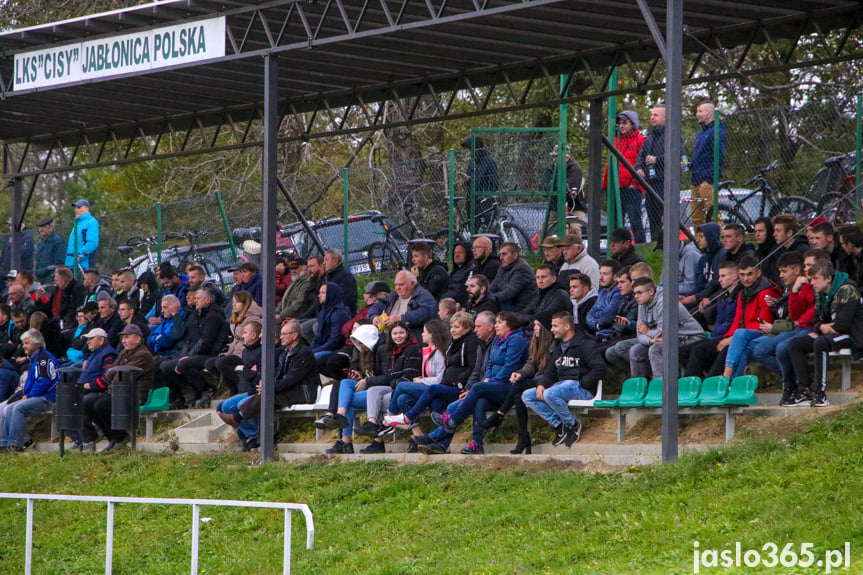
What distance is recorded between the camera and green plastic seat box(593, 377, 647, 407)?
41.3 feet

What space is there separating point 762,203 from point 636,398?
23.9ft

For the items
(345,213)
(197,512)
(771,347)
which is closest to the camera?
(197,512)

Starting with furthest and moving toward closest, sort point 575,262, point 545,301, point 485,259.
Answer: point 485,259, point 575,262, point 545,301

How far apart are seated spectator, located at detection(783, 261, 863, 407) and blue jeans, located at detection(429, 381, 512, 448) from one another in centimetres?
278

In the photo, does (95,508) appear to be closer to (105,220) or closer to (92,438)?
(92,438)

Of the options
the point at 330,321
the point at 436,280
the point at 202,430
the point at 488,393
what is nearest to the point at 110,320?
the point at 202,430

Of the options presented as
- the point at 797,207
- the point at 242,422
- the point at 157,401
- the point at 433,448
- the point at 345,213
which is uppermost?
the point at 345,213

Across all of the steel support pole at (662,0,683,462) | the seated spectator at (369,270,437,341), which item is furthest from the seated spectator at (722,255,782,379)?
the seated spectator at (369,270,437,341)

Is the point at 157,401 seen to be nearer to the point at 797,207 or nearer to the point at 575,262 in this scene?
the point at 575,262

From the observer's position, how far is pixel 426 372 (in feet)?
46.3

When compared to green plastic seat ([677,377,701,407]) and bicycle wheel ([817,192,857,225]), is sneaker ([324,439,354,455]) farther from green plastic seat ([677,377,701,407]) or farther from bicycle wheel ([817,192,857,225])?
bicycle wheel ([817,192,857,225])

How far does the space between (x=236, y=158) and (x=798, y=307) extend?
701 inches

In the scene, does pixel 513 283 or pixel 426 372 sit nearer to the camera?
pixel 426 372

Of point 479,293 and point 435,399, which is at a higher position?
point 479,293
